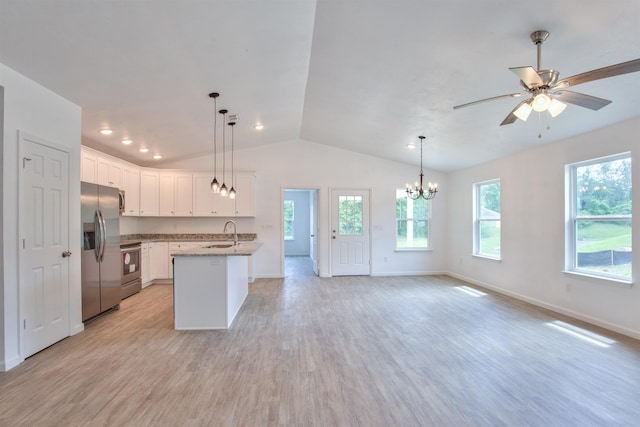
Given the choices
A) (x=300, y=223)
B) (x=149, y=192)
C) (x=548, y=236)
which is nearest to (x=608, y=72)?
(x=548, y=236)

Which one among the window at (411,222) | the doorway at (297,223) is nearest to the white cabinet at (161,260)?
the window at (411,222)

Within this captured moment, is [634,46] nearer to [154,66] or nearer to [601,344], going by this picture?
[601,344]

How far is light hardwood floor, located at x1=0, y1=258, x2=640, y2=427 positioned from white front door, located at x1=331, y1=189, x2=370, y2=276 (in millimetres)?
2805

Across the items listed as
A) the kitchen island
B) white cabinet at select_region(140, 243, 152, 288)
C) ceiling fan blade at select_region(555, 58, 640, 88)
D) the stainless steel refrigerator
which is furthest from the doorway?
ceiling fan blade at select_region(555, 58, 640, 88)

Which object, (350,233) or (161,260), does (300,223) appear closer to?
(350,233)

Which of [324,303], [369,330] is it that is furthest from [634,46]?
[324,303]

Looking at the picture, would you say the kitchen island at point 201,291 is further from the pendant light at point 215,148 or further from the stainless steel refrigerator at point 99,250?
the stainless steel refrigerator at point 99,250

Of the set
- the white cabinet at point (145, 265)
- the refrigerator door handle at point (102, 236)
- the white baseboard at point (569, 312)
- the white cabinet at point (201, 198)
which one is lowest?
the white baseboard at point (569, 312)

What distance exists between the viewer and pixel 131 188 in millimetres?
6004

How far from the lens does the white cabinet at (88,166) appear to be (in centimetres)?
456

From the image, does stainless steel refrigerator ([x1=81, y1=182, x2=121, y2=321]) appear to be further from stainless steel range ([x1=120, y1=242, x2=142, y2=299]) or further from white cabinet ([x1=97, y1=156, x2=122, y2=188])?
white cabinet ([x1=97, y1=156, x2=122, y2=188])

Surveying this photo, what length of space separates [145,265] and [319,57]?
495cm

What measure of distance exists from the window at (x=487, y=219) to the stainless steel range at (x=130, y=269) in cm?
633

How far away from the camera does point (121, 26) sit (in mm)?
2486
